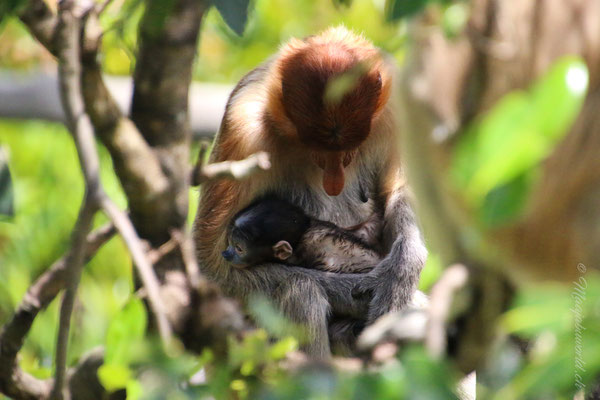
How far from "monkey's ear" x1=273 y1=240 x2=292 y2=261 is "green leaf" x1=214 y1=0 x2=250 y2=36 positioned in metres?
2.09

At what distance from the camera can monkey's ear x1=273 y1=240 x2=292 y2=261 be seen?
3592mm

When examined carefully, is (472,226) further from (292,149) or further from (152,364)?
(292,149)

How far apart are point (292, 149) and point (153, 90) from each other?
1793 mm

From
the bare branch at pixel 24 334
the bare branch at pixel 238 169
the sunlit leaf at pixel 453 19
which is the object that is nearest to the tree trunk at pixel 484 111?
the sunlit leaf at pixel 453 19

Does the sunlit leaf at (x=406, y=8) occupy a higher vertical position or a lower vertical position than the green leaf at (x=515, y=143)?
higher

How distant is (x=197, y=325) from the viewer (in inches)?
68.8

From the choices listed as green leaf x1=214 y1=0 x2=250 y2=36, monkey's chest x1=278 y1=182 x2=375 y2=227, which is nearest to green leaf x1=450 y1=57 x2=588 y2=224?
green leaf x1=214 y1=0 x2=250 y2=36

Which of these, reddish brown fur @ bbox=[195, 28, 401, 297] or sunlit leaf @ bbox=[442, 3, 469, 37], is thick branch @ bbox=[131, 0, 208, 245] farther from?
reddish brown fur @ bbox=[195, 28, 401, 297]

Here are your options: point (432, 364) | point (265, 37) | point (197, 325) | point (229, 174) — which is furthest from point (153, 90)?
point (265, 37)

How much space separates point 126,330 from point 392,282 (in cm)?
216

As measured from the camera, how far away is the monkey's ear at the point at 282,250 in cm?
359

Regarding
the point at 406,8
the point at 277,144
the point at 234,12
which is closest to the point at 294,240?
the point at 277,144

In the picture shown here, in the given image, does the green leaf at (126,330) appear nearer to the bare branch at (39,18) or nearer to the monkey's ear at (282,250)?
the bare branch at (39,18)

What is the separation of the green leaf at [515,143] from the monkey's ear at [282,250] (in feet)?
8.76
